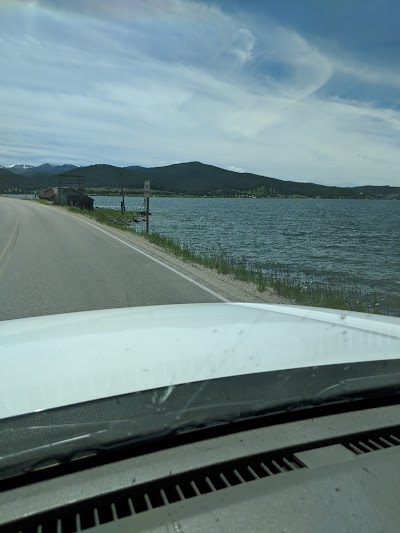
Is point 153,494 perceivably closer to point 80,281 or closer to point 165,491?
point 165,491

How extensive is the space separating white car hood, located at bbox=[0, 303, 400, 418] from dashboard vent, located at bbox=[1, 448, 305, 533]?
43 centimetres

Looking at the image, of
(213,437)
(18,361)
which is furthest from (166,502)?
(18,361)

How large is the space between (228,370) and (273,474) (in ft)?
1.92

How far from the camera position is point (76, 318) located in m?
3.87

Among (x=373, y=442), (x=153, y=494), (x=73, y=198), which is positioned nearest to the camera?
(x=153, y=494)

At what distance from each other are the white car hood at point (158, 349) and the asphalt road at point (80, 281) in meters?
4.66

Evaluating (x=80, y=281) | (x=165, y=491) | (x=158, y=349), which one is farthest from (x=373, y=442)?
(x=80, y=281)

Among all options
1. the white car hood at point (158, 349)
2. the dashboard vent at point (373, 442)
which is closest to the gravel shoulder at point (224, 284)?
the white car hood at point (158, 349)

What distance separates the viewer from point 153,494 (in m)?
1.69

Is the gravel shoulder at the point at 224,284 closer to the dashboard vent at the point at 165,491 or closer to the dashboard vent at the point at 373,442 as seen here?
the dashboard vent at the point at 373,442

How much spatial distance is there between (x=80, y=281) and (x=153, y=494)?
30.7 ft

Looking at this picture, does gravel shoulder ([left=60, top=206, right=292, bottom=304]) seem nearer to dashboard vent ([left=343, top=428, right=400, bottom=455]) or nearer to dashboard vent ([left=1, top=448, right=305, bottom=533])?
dashboard vent ([left=343, top=428, right=400, bottom=455])

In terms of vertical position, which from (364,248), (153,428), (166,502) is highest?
(153,428)

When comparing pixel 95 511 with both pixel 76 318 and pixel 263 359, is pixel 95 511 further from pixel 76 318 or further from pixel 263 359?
pixel 76 318
